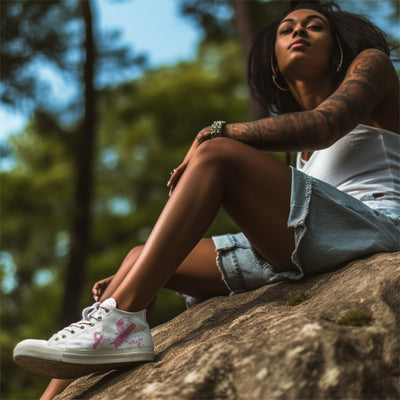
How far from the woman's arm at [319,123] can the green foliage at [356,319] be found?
0.74 m

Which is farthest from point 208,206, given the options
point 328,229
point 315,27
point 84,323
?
point 315,27

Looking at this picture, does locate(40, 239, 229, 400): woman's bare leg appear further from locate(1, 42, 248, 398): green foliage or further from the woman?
locate(1, 42, 248, 398): green foliage

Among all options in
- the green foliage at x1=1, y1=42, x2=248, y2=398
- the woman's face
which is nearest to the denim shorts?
the woman's face

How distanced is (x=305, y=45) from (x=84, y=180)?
17.9 ft

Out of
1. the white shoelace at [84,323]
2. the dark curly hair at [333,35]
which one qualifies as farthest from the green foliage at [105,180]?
the white shoelace at [84,323]

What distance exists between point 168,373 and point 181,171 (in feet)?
2.78

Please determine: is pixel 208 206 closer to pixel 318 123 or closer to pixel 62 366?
pixel 318 123

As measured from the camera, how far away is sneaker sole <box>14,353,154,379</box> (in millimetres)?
1721

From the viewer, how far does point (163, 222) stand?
191 cm

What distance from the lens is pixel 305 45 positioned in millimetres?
2555

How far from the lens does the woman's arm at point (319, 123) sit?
2010 millimetres

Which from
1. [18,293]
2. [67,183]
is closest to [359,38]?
[67,183]

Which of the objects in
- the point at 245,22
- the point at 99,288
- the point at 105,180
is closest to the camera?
the point at 99,288

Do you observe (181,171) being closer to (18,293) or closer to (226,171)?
(226,171)
